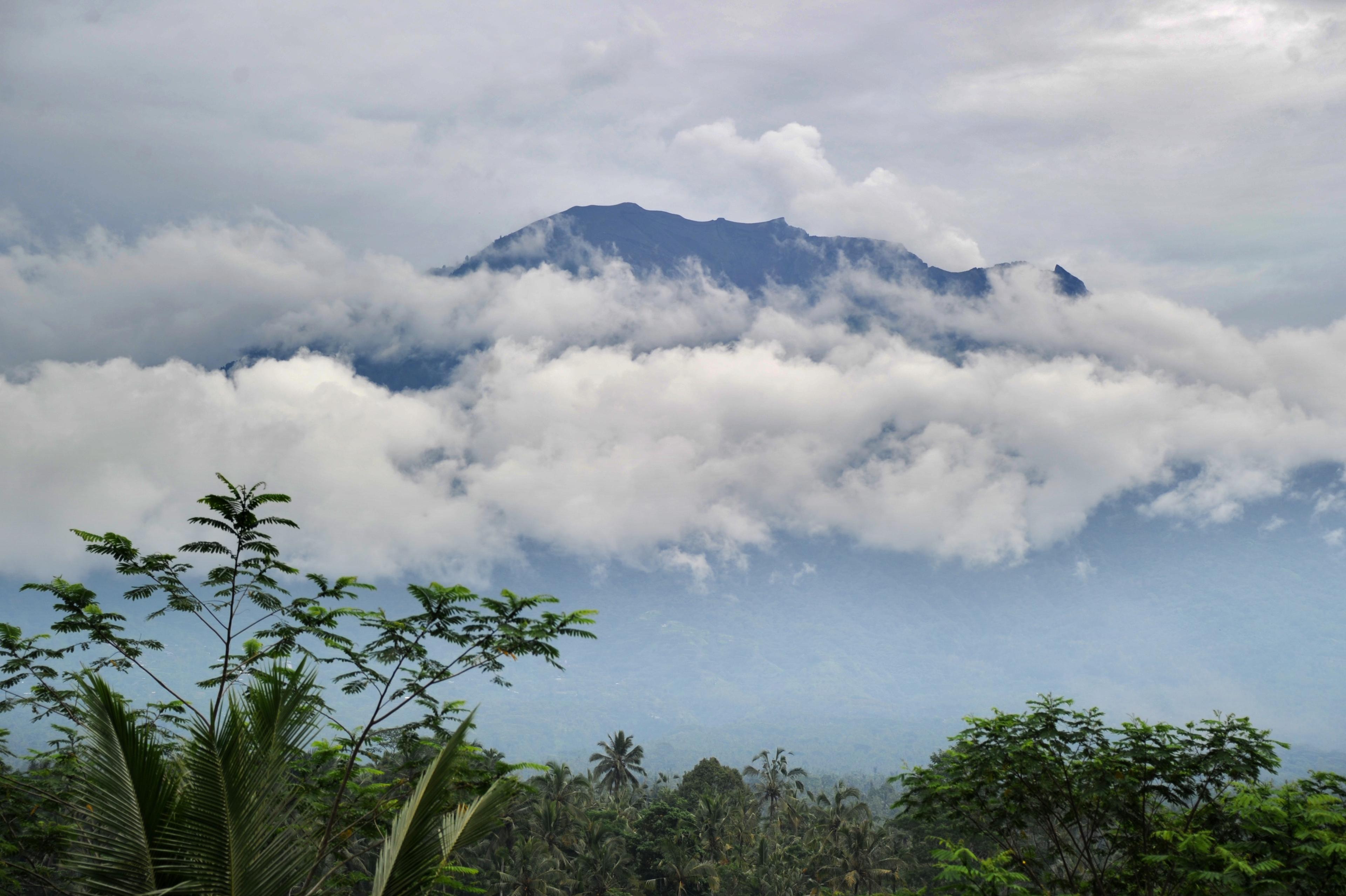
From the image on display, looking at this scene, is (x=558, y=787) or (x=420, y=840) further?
(x=558, y=787)

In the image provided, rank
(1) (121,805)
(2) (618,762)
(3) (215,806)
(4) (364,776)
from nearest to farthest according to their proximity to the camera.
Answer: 1. (1) (121,805)
2. (3) (215,806)
3. (4) (364,776)
4. (2) (618,762)

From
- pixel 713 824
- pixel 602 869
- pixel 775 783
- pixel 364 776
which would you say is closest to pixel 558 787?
pixel 602 869

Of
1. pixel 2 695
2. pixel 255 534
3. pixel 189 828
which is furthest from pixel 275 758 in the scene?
pixel 2 695

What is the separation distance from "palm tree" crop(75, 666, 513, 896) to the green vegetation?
18mm

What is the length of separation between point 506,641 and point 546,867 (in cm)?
4391

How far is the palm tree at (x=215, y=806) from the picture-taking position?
6.78 meters

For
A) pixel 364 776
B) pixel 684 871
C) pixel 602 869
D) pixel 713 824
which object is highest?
pixel 364 776

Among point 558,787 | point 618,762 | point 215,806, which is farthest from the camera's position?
point 618,762

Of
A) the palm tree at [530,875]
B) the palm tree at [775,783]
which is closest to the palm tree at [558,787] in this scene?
the palm tree at [530,875]

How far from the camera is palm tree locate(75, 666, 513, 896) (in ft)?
22.2

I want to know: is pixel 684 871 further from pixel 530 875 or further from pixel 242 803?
pixel 242 803

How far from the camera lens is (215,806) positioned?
6.90 m

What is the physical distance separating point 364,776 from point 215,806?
50.1 ft

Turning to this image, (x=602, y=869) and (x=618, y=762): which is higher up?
(x=618, y=762)
